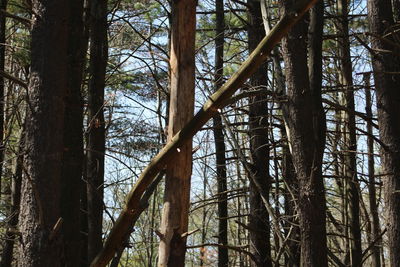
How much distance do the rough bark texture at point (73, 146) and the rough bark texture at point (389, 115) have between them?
3.58 meters

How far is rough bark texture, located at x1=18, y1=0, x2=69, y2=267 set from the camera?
398 cm

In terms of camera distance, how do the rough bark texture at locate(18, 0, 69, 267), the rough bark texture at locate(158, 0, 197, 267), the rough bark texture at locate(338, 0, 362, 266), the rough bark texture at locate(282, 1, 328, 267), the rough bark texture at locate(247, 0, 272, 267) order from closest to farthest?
the rough bark texture at locate(158, 0, 197, 267) → the rough bark texture at locate(18, 0, 69, 267) → the rough bark texture at locate(282, 1, 328, 267) → the rough bark texture at locate(247, 0, 272, 267) → the rough bark texture at locate(338, 0, 362, 266)

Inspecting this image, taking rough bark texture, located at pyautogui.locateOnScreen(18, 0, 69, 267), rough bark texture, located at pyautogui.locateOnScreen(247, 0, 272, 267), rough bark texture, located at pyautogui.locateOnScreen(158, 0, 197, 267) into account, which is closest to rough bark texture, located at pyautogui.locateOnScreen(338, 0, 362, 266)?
rough bark texture, located at pyautogui.locateOnScreen(247, 0, 272, 267)

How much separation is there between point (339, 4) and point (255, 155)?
4.62 m

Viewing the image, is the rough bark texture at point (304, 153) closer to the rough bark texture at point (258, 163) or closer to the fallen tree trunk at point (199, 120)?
the rough bark texture at point (258, 163)

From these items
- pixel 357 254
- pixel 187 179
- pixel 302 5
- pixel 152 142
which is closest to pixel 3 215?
pixel 152 142

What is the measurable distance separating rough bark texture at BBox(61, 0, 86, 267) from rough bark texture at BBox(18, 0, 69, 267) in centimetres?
125

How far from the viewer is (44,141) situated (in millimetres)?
4125

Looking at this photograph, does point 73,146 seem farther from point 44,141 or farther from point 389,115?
point 389,115

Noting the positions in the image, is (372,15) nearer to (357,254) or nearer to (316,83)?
(316,83)

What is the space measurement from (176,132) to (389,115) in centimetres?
439

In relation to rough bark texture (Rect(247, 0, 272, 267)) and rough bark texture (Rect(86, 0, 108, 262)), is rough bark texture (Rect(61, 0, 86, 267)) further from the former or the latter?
rough bark texture (Rect(247, 0, 272, 267))

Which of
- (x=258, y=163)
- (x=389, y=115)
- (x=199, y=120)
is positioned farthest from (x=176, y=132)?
(x=258, y=163)

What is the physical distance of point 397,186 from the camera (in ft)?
22.2
